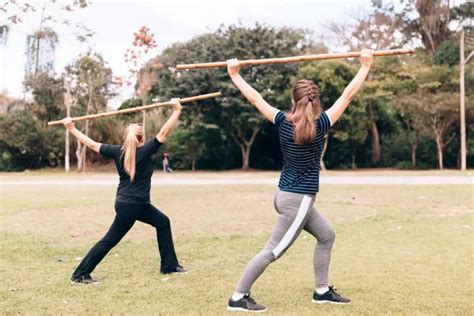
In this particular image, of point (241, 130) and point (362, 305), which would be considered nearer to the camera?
point (362, 305)

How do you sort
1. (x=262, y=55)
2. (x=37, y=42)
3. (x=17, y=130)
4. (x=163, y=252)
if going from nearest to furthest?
(x=163, y=252)
(x=262, y=55)
(x=17, y=130)
(x=37, y=42)

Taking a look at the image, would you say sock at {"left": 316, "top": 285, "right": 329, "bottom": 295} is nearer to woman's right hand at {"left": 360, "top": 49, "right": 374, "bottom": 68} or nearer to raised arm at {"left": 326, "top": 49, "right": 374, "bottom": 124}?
raised arm at {"left": 326, "top": 49, "right": 374, "bottom": 124}

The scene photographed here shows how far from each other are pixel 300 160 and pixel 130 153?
2.23m

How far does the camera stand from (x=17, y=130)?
43812 millimetres

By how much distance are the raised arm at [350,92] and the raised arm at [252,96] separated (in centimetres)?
54

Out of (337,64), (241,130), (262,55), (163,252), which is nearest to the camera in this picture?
(163,252)

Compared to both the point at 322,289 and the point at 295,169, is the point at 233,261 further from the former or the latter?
the point at 295,169

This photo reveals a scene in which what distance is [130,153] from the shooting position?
6691 mm

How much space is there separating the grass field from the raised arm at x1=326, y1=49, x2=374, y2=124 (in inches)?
71.1

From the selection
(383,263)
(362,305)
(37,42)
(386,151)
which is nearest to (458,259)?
(383,263)

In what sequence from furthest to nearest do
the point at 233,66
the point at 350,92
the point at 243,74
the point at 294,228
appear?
1. the point at 243,74
2. the point at 233,66
3. the point at 350,92
4. the point at 294,228

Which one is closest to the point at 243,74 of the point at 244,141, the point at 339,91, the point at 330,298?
the point at 244,141

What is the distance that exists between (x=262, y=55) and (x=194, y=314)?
33.9 metres

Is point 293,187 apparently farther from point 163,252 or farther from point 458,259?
point 458,259
